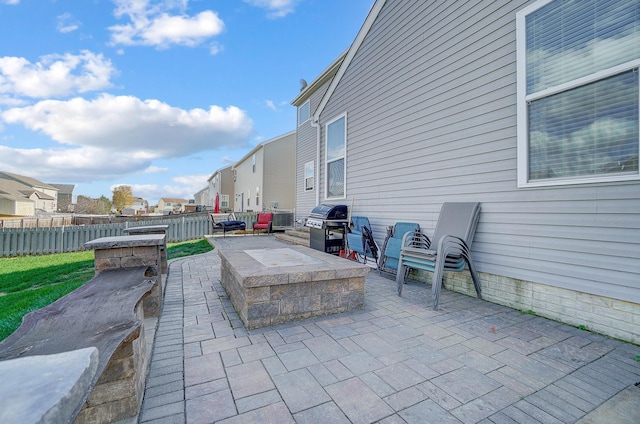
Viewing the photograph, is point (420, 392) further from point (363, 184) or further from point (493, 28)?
point (363, 184)

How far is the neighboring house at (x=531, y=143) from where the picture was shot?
8.58 ft

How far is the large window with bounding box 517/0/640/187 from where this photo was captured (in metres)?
2.58

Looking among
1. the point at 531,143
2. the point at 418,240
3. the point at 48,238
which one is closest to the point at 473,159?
the point at 531,143

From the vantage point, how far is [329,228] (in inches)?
239

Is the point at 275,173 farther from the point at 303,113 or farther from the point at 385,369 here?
the point at 385,369

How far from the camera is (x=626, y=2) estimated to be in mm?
2605

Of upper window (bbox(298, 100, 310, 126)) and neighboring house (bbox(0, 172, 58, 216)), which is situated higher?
upper window (bbox(298, 100, 310, 126))

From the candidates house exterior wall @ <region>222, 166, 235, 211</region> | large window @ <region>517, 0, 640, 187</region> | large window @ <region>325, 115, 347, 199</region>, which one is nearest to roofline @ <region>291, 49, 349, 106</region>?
large window @ <region>325, 115, 347, 199</region>

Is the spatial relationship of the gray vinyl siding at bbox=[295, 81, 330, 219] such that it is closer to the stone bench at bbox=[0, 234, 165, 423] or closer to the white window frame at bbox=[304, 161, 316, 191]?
the white window frame at bbox=[304, 161, 316, 191]

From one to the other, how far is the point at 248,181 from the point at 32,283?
50.2 feet

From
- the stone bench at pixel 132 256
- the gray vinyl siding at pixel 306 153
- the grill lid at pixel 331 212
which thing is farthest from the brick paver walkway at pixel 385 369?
the gray vinyl siding at pixel 306 153

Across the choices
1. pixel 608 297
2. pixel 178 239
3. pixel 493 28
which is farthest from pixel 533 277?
pixel 178 239

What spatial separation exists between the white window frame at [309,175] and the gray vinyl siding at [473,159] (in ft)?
10.9

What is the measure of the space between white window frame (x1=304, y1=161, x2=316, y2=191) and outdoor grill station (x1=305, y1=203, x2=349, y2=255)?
317 centimetres
